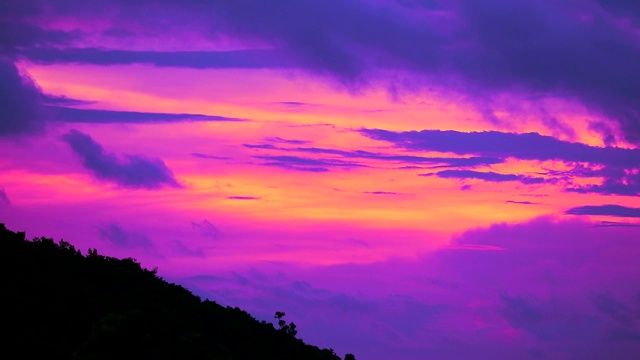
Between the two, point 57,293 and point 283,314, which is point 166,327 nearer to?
point 57,293

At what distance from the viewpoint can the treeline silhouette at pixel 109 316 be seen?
169 feet

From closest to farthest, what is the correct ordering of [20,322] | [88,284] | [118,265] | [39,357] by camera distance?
[39,357] → [20,322] → [88,284] → [118,265]

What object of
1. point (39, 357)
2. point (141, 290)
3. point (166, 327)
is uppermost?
point (141, 290)

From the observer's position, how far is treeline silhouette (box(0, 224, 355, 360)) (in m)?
51.4

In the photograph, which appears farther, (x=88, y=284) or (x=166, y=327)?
(x=88, y=284)

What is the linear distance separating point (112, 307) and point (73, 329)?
5.26m

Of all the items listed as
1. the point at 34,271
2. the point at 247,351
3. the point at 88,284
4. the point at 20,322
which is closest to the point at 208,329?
the point at 247,351

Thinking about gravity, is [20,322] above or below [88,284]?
below

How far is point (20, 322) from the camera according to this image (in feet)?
185

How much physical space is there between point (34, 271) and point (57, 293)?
431cm

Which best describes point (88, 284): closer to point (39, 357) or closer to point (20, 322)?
point (20, 322)

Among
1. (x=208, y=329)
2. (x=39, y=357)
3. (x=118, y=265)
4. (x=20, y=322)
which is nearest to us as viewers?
(x=39, y=357)

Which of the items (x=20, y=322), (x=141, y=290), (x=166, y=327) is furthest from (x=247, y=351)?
(x=20, y=322)

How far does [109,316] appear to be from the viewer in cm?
4978
